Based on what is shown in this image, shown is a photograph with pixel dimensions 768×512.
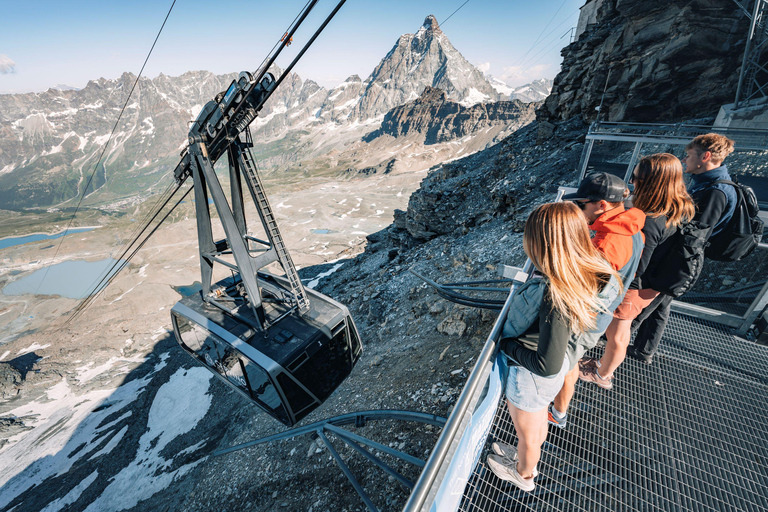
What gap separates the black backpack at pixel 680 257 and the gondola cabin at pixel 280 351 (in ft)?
20.4

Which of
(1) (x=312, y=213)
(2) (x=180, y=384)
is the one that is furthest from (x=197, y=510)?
(1) (x=312, y=213)

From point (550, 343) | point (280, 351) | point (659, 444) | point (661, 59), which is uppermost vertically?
point (661, 59)

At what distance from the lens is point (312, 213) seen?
98750mm

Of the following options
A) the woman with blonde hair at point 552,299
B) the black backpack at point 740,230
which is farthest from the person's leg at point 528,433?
the black backpack at point 740,230

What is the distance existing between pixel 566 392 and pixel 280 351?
18.6 feet

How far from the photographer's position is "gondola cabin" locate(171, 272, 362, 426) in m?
6.58

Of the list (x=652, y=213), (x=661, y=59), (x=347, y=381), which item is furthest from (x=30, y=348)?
(x=661, y=59)

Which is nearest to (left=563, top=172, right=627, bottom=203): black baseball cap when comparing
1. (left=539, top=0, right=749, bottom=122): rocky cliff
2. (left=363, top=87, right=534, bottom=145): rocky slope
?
(left=539, top=0, right=749, bottom=122): rocky cliff

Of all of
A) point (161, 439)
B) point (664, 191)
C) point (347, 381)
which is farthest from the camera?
point (161, 439)

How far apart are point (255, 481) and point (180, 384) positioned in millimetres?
15457

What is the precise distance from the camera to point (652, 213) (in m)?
2.95

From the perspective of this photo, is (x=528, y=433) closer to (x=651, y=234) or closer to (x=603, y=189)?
(x=603, y=189)

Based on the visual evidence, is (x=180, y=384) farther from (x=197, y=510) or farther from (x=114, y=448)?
(x=197, y=510)

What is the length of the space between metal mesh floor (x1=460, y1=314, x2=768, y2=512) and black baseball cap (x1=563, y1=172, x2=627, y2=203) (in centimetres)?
234
